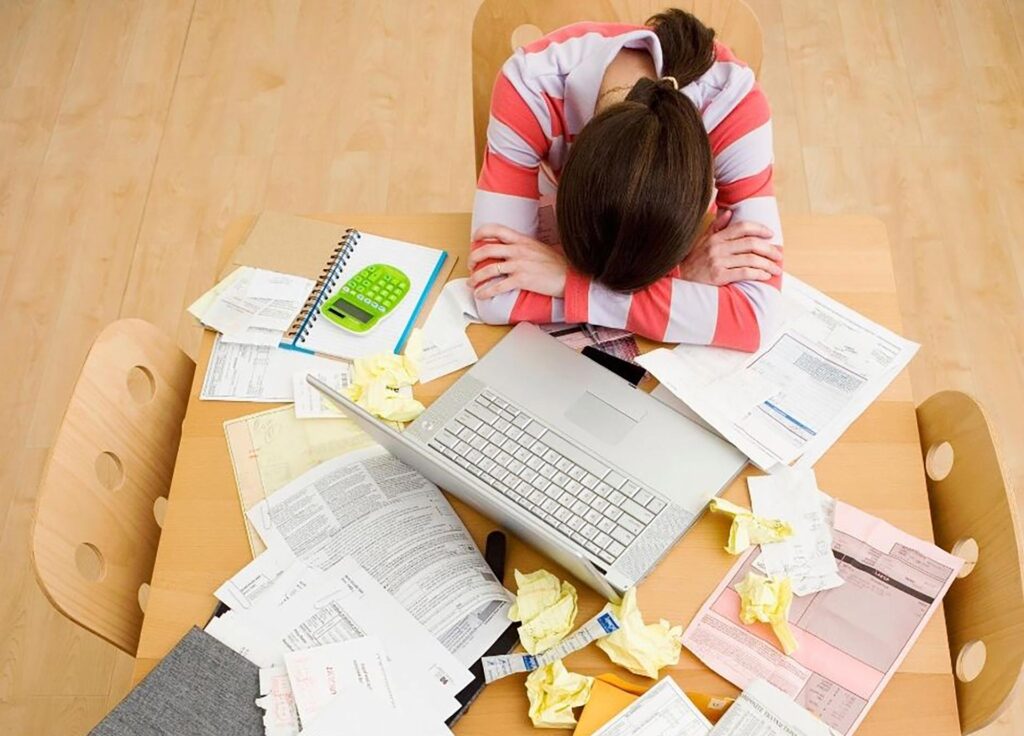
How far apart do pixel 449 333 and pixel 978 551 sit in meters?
0.70

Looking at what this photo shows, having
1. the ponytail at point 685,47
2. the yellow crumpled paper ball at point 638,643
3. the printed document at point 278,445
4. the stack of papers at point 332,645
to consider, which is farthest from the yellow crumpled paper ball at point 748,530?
the ponytail at point 685,47

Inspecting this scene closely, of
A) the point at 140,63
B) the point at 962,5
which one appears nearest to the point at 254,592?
the point at 140,63

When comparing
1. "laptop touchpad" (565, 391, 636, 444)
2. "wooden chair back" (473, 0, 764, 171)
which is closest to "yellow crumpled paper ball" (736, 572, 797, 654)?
"laptop touchpad" (565, 391, 636, 444)

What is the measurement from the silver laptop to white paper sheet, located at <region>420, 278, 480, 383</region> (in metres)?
0.04

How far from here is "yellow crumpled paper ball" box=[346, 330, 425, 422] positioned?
4.05ft

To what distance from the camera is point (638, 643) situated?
40.7 inches

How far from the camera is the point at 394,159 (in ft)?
8.14

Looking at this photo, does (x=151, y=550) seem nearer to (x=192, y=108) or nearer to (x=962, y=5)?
(x=192, y=108)

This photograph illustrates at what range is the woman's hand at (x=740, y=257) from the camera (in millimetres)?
1309

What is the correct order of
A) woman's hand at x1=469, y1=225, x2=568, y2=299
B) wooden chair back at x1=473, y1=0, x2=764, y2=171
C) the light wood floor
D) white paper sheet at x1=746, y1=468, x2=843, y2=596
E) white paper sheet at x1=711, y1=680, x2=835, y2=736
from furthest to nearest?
1. the light wood floor
2. wooden chair back at x1=473, y1=0, x2=764, y2=171
3. woman's hand at x1=469, y1=225, x2=568, y2=299
4. white paper sheet at x1=746, y1=468, x2=843, y2=596
5. white paper sheet at x1=711, y1=680, x2=835, y2=736

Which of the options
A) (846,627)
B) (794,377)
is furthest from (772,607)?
(794,377)

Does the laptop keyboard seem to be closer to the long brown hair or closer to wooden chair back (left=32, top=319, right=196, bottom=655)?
the long brown hair

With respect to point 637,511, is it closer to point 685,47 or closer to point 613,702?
point 613,702

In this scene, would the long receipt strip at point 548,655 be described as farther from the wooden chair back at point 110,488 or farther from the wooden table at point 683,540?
the wooden chair back at point 110,488
